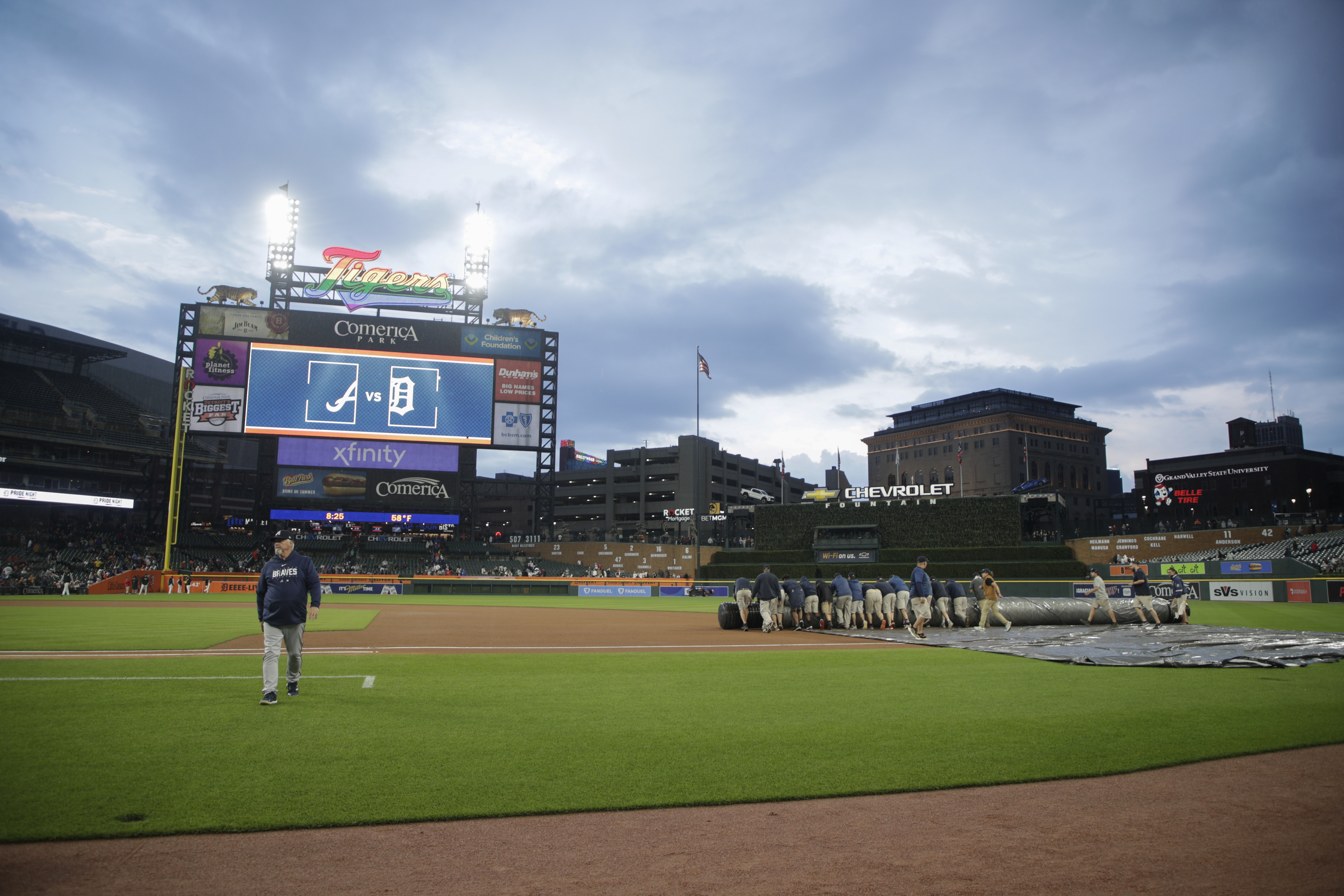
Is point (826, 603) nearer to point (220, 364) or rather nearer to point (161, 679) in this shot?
point (161, 679)

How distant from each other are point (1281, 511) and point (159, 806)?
310 feet

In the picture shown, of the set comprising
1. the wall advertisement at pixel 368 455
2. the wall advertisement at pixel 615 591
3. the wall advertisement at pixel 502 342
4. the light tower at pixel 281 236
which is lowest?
the wall advertisement at pixel 615 591

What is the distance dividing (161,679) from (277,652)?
9.36 feet

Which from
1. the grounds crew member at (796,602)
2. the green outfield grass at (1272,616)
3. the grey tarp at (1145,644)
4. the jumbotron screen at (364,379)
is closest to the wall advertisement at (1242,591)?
the green outfield grass at (1272,616)

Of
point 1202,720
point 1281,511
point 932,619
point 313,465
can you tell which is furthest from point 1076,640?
point 1281,511

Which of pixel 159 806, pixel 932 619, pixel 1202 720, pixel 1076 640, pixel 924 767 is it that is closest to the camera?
pixel 159 806

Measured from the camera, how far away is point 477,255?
6431 cm

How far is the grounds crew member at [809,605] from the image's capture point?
22578 millimetres

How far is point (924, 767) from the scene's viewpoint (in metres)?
6.34

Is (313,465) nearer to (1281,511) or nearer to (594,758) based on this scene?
(594,758)

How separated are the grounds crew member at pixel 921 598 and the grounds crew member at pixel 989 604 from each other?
1382 millimetres

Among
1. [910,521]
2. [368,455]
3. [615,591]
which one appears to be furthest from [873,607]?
[368,455]

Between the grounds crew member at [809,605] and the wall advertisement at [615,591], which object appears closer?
the grounds crew member at [809,605]

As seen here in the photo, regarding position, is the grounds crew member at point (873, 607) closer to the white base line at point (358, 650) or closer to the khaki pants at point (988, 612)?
the khaki pants at point (988, 612)
